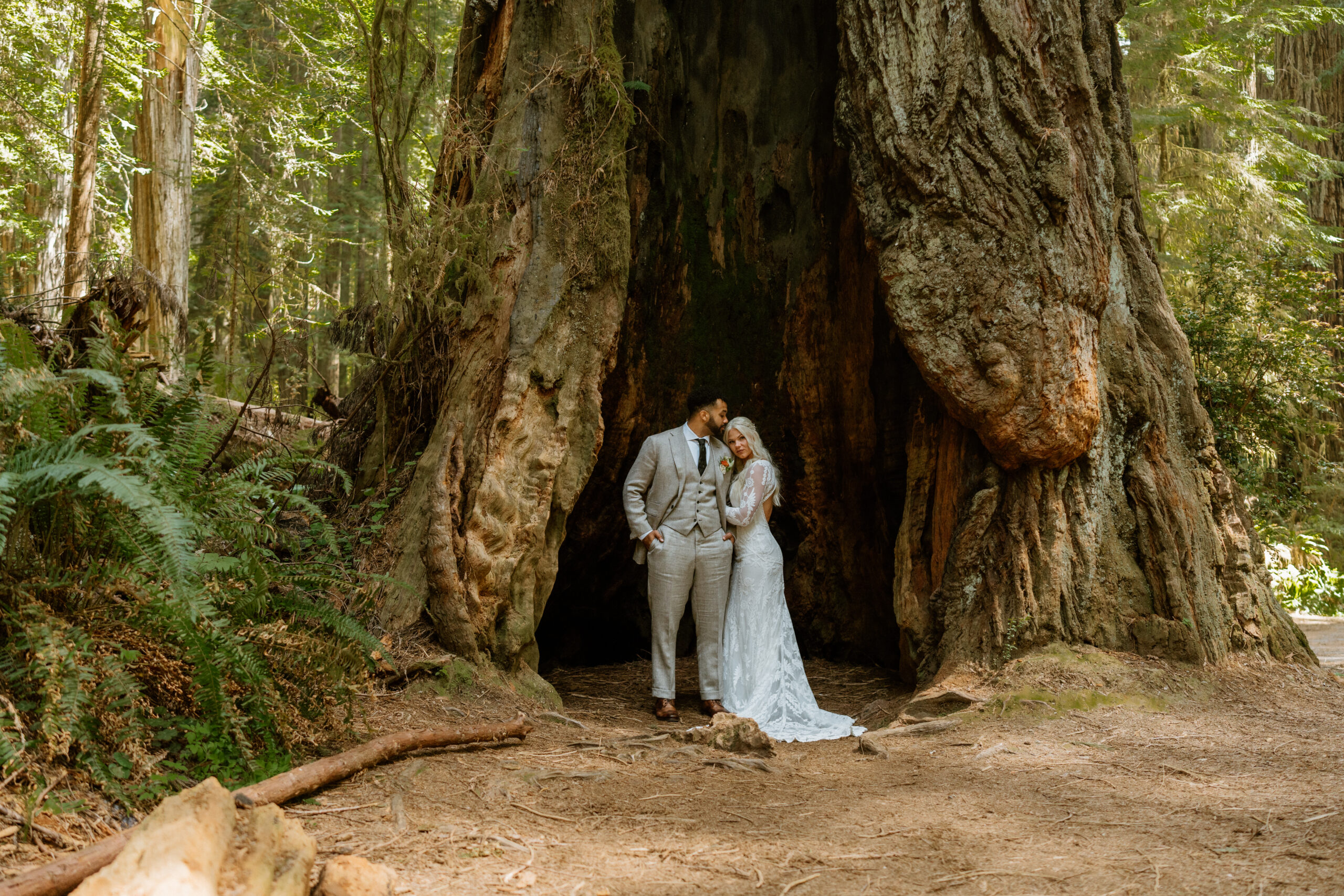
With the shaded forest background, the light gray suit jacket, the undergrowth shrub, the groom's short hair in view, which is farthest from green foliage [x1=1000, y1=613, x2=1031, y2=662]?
the undergrowth shrub

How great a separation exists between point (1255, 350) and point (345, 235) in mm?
16272

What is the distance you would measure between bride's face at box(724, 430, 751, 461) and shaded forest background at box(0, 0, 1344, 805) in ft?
4.67

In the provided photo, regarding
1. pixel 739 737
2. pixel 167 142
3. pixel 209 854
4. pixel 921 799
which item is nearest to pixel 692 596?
pixel 739 737

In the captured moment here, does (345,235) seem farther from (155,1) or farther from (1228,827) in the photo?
(1228,827)

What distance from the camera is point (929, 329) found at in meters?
6.10

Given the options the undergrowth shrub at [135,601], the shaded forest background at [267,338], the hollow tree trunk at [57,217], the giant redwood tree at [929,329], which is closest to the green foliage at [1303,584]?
the shaded forest background at [267,338]

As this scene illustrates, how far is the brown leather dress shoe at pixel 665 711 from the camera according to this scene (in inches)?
253

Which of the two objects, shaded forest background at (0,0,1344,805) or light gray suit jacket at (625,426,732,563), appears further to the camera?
light gray suit jacket at (625,426,732,563)

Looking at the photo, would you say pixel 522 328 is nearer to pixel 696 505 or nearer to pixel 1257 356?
pixel 696 505

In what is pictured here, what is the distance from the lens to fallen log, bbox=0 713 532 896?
2459mm

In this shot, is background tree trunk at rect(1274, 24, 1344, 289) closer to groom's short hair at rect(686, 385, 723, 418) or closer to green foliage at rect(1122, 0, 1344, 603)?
green foliage at rect(1122, 0, 1344, 603)

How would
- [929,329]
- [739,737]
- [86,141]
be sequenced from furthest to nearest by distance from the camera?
[86,141], [929,329], [739,737]

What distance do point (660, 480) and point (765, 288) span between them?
7.53ft

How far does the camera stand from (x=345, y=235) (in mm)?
19234
